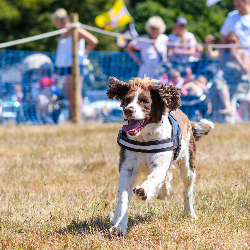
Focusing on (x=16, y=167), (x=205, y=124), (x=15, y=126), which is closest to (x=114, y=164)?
(x=16, y=167)

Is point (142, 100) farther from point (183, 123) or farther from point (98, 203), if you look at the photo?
point (98, 203)

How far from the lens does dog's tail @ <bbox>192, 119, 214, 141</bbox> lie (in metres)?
4.16

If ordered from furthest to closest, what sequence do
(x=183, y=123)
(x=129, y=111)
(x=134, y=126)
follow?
1. (x=183, y=123)
2. (x=134, y=126)
3. (x=129, y=111)

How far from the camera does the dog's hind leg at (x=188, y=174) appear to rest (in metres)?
3.83

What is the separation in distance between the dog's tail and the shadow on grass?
3.39 feet

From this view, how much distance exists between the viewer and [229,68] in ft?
30.7

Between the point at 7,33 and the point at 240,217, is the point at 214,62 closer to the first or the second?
the point at 240,217

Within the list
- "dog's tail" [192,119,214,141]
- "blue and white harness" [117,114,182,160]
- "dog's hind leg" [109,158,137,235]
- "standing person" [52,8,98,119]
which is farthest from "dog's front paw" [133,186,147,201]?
"standing person" [52,8,98,119]

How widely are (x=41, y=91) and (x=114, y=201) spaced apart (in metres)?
6.57

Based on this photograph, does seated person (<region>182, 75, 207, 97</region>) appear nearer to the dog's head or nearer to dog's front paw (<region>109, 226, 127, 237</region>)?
the dog's head

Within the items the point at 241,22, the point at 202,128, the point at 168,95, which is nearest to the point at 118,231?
the point at 168,95

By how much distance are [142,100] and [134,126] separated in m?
0.22

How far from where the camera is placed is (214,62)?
9633mm

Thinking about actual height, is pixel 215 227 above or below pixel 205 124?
below
